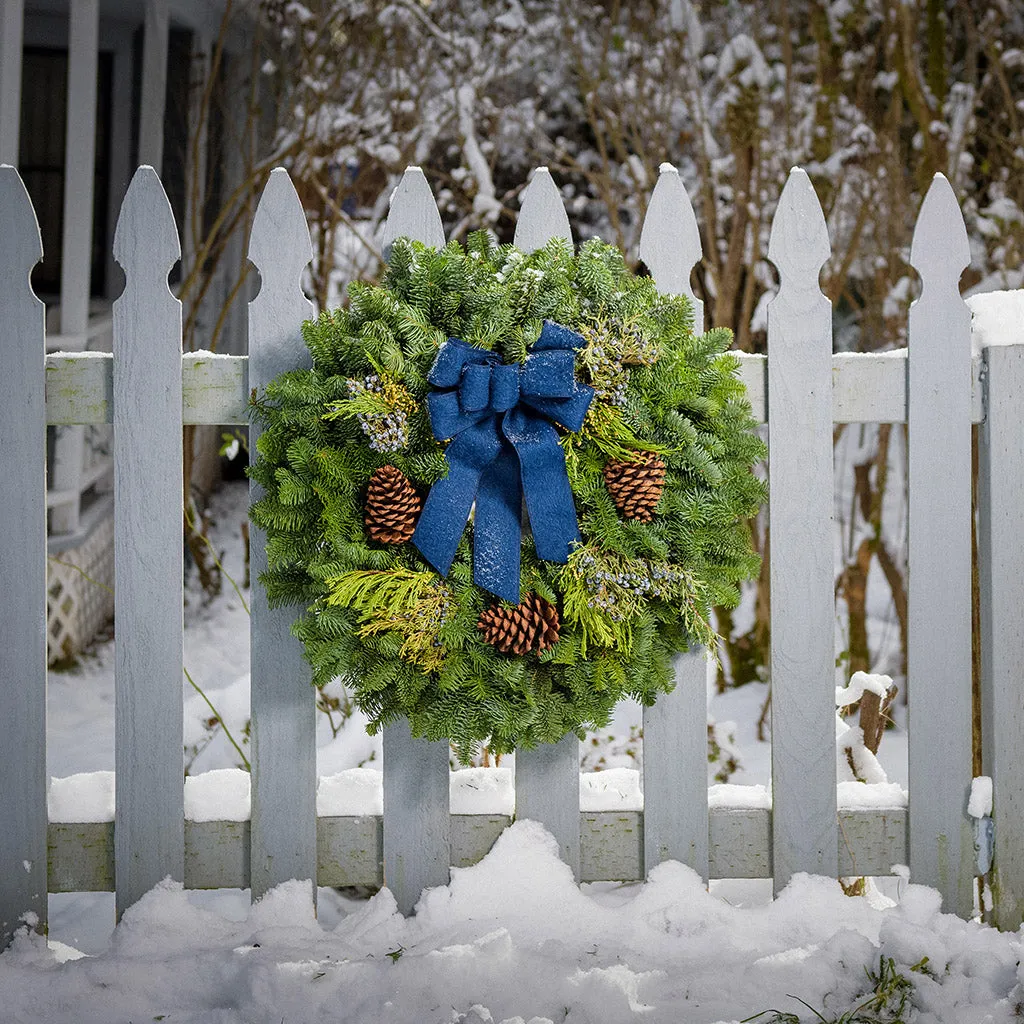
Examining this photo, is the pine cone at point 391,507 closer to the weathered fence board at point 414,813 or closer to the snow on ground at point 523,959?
the weathered fence board at point 414,813

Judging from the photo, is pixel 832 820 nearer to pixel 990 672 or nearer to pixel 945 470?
pixel 990 672

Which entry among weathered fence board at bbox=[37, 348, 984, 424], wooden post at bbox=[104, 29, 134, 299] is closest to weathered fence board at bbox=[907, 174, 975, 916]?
weathered fence board at bbox=[37, 348, 984, 424]

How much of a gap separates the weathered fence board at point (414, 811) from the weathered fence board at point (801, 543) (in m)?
0.68

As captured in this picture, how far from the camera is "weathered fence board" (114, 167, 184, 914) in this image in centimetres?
213

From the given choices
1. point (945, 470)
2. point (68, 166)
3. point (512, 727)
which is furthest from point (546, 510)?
point (68, 166)

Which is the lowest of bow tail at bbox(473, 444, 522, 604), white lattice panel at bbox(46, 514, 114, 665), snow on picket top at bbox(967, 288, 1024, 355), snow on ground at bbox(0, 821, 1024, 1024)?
snow on ground at bbox(0, 821, 1024, 1024)

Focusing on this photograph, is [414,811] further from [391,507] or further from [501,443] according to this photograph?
[501,443]

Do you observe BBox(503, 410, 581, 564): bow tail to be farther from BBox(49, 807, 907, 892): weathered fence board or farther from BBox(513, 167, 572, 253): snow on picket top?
BBox(49, 807, 907, 892): weathered fence board

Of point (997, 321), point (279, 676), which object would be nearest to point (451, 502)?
point (279, 676)

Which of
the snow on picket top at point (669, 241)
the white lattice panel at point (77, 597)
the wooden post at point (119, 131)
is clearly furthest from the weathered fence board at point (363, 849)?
the wooden post at point (119, 131)

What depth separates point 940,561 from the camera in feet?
7.30

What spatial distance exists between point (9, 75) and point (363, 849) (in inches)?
127

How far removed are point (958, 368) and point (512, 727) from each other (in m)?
1.15

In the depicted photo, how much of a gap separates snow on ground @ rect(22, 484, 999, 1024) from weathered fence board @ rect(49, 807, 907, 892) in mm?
31
